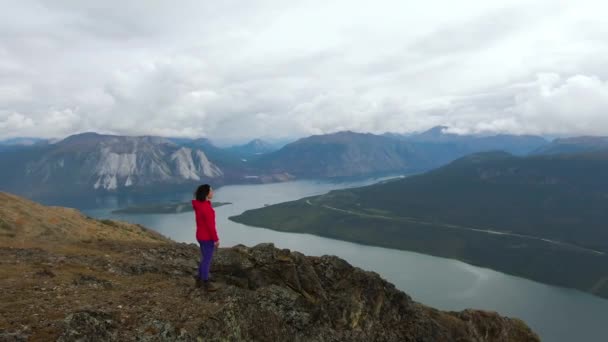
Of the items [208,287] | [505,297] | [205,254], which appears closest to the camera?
[205,254]

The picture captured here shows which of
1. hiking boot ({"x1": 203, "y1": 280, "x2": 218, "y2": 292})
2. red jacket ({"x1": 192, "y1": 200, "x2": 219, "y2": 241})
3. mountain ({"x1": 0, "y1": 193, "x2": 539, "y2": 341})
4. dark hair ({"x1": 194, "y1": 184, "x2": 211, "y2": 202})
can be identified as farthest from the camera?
hiking boot ({"x1": 203, "y1": 280, "x2": 218, "y2": 292})

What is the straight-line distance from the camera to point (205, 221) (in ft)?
58.6

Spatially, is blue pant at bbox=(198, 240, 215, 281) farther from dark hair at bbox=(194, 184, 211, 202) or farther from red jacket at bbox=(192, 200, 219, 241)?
dark hair at bbox=(194, 184, 211, 202)

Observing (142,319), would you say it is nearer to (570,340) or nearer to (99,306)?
(99,306)

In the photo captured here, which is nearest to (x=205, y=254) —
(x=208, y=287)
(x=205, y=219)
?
(x=205, y=219)

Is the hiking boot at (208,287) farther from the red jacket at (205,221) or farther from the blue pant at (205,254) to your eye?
the red jacket at (205,221)

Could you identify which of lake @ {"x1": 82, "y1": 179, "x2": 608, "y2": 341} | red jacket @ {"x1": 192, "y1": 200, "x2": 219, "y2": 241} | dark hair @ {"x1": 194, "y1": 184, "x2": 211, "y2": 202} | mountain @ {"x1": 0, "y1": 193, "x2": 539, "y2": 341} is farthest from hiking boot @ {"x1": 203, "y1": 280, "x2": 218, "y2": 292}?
lake @ {"x1": 82, "y1": 179, "x2": 608, "y2": 341}

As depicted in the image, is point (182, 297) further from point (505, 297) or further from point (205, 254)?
point (505, 297)

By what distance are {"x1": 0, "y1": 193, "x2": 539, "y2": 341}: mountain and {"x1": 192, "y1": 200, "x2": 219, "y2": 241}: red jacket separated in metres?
3.47

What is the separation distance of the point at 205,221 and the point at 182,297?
14.2ft

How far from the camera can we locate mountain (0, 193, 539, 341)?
16281 mm

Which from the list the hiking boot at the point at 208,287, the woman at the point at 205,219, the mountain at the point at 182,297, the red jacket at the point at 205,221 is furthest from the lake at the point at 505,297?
the red jacket at the point at 205,221

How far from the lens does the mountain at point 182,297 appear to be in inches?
641

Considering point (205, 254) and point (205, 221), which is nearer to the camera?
point (205, 221)
